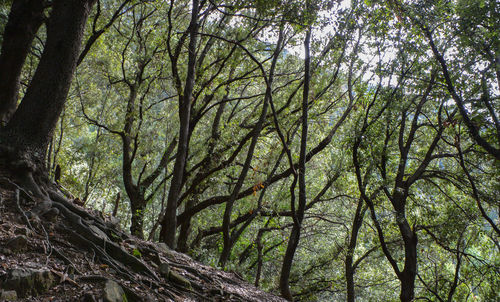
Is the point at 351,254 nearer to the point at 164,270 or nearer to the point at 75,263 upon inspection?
the point at 164,270

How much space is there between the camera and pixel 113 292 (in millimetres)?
3668

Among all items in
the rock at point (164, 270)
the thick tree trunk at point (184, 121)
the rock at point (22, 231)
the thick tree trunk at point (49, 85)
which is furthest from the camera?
the thick tree trunk at point (184, 121)

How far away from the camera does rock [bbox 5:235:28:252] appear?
3674 mm

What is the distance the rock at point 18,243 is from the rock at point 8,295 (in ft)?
2.35

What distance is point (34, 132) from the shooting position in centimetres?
467

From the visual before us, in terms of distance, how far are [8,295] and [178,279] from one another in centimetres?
239

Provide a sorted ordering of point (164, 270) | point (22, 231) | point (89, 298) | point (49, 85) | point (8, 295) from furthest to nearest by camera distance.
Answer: point (164, 270) → point (49, 85) → point (22, 231) → point (89, 298) → point (8, 295)

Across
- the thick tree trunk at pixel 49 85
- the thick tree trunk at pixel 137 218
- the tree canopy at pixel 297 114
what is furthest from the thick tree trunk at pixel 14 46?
the thick tree trunk at pixel 137 218

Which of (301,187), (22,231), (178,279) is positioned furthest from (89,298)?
(301,187)

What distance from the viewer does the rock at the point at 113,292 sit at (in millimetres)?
3545

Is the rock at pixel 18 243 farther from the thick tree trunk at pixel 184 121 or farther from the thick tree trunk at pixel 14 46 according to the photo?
the thick tree trunk at pixel 184 121

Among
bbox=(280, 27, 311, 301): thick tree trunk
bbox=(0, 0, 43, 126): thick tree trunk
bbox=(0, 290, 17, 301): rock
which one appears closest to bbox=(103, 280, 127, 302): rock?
bbox=(0, 290, 17, 301): rock

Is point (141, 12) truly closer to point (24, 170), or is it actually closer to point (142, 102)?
point (142, 102)

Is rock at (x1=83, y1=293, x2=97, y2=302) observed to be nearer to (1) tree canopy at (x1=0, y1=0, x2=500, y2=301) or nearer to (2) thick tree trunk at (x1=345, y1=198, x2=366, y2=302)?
(1) tree canopy at (x1=0, y1=0, x2=500, y2=301)
